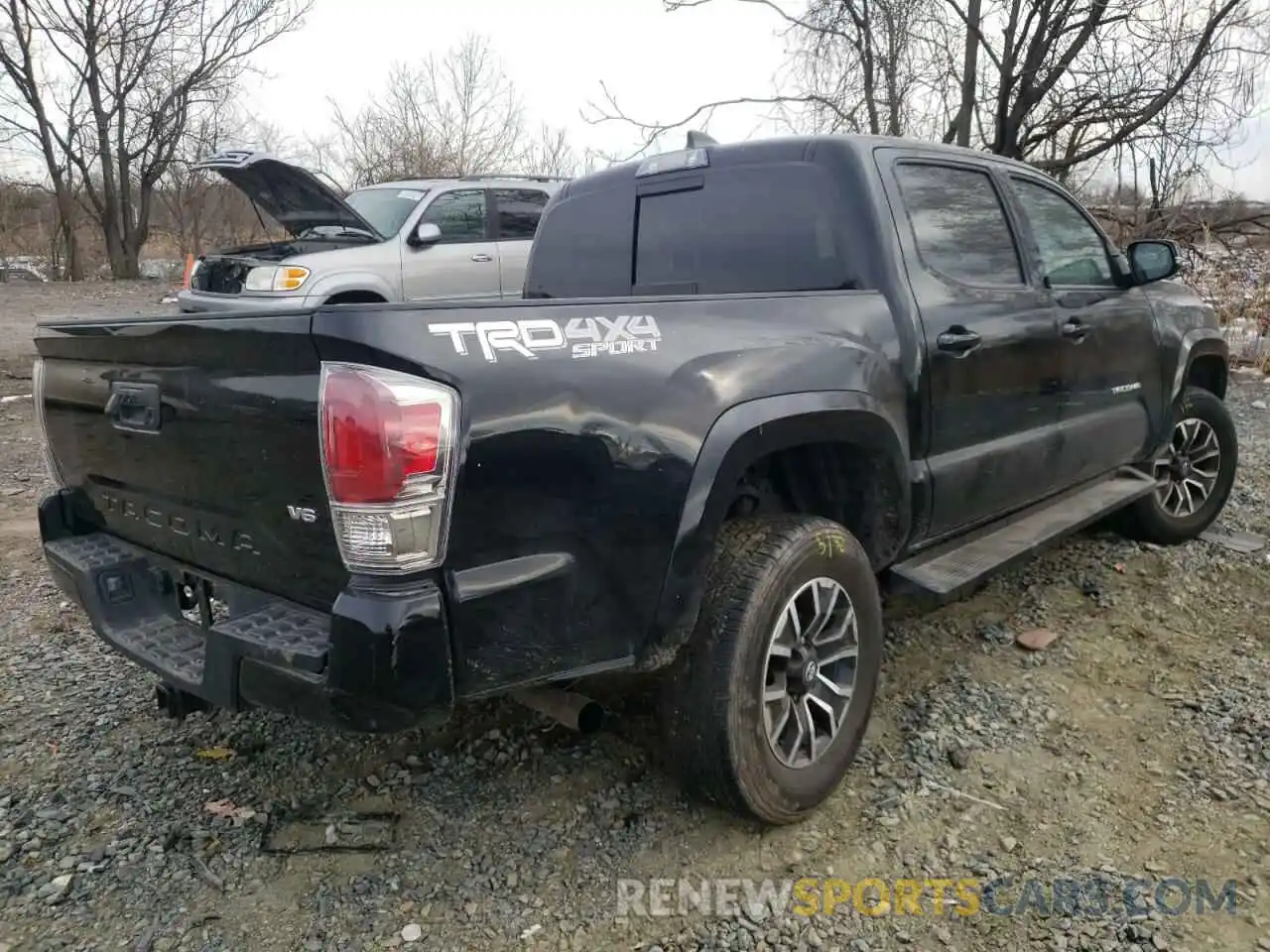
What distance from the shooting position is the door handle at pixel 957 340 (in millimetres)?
3072

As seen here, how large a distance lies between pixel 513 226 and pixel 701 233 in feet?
22.0

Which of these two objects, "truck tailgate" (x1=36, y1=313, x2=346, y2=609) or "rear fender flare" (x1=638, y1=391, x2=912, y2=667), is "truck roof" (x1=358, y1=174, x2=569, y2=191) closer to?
"truck tailgate" (x1=36, y1=313, x2=346, y2=609)

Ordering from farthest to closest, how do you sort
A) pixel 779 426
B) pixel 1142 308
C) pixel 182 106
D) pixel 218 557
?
pixel 182 106
pixel 1142 308
pixel 779 426
pixel 218 557

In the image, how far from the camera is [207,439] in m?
2.20

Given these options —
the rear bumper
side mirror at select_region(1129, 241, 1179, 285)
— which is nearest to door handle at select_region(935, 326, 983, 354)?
side mirror at select_region(1129, 241, 1179, 285)

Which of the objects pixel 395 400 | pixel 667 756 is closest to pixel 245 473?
pixel 395 400

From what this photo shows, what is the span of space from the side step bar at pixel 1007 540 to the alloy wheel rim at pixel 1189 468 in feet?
1.56

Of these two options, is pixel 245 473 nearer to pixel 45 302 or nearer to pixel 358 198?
pixel 358 198

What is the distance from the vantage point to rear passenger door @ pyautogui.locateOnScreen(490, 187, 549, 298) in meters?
9.55

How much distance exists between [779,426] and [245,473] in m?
1.35

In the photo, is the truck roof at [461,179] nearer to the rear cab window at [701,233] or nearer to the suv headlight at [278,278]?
the suv headlight at [278,278]

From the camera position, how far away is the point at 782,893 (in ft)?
7.77

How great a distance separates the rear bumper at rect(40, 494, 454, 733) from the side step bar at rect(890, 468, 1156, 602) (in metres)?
1.82

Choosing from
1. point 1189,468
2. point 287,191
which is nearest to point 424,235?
point 287,191
